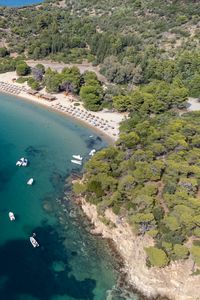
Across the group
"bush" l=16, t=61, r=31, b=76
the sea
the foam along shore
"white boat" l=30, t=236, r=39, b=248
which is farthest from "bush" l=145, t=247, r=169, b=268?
"bush" l=16, t=61, r=31, b=76

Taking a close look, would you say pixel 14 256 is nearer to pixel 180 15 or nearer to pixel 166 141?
pixel 166 141

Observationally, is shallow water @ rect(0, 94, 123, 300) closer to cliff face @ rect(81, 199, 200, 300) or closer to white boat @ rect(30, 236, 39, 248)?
white boat @ rect(30, 236, 39, 248)

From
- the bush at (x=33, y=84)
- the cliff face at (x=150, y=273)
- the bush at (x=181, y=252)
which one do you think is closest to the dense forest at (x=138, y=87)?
the bush at (x=181, y=252)

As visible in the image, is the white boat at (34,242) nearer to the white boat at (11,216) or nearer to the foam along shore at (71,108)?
the white boat at (11,216)

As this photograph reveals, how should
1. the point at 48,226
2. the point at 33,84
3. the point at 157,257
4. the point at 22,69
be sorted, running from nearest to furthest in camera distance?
the point at 157,257 → the point at 48,226 → the point at 33,84 → the point at 22,69

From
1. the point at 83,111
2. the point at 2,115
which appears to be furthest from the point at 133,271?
the point at 2,115

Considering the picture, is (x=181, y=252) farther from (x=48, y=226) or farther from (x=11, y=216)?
(x=11, y=216)

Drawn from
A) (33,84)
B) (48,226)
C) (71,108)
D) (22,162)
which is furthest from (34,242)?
(33,84)
